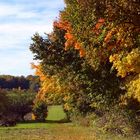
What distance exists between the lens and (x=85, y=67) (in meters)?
48.0

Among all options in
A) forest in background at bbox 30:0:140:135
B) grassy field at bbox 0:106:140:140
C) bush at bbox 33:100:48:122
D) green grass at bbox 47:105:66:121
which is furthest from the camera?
green grass at bbox 47:105:66:121

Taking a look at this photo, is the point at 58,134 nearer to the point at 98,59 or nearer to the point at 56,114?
the point at 98,59

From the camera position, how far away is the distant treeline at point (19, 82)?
523 ft

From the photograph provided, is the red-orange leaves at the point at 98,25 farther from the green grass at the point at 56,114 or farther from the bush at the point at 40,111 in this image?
the bush at the point at 40,111

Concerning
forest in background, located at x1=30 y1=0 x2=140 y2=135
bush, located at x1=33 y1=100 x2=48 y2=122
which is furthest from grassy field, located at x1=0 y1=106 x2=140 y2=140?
bush, located at x1=33 y1=100 x2=48 y2=122

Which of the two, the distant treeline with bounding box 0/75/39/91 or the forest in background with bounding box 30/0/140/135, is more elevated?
the distant treeline with bounding box 0/75/39/91

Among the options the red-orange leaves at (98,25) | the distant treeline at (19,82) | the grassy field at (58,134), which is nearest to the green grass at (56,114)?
the distant treeline at (19,82)

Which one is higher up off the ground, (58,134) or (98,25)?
(98,25)

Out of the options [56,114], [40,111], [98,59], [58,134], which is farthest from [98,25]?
[56,114]

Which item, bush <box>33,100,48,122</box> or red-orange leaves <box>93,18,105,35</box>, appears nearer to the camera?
red-orange leaves <box>93,18,105,35</box>

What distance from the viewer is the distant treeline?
159375 mm

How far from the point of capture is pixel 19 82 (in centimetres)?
16538

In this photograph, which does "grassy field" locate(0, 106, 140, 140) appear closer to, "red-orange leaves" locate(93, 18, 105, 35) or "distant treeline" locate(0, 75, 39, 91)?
"red-orange leaves" locate(93, 18, 105, 35)

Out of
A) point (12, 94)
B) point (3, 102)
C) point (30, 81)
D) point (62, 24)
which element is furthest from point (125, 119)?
point (30, 81)
